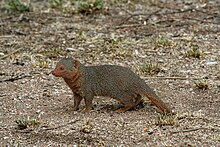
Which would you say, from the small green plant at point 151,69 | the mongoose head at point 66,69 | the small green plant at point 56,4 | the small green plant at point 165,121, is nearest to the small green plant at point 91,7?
the small green plant at point 56,4

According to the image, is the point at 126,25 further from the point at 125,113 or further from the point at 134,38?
the point at 125,113

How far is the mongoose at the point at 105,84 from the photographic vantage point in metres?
6.02

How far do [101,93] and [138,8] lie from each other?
483cm

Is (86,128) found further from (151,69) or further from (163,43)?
(163,43)

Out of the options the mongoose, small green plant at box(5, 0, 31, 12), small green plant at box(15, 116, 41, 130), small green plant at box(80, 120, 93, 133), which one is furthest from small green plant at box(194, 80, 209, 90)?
small green plant at box(5, 0, 31, 12)

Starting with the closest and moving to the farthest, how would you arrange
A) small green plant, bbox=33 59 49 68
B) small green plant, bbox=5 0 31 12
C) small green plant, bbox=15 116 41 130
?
small green plant, bbox=15 116 41 130 → small green plant, bbox=33 59 49 68 → small green plant, bbox=5 0 31 12

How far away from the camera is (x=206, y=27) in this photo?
31.0 feet

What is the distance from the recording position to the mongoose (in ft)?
19.7

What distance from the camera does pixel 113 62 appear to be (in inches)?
318

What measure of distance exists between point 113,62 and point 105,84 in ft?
6.58

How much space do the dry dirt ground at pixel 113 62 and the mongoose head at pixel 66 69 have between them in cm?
38

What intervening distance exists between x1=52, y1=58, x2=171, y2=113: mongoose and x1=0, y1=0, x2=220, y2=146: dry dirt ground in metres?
0.12

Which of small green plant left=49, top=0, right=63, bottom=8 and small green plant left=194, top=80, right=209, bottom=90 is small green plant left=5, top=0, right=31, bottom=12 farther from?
small green plant left=194, top=80, right=209, bottom=90

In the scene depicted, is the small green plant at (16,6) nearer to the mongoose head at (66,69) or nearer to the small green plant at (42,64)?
the small green plant at (42,64)
